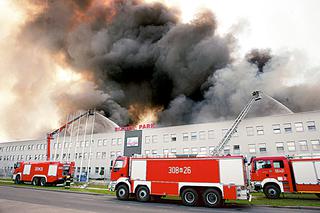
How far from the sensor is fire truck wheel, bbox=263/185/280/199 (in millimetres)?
16344

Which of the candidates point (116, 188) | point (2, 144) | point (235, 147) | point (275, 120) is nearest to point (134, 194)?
point (116, 188)

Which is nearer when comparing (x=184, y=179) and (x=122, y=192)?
(x=184, y=179)

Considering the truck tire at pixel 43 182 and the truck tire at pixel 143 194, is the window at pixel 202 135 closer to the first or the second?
the truck tire at pixel 43 182

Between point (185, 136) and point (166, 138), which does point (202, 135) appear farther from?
point (166, 138)

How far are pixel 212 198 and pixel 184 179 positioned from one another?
1.88 m

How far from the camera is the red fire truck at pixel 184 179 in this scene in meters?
12.5

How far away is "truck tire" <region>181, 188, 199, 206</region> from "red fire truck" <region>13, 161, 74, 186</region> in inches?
709

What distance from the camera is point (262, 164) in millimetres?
17922

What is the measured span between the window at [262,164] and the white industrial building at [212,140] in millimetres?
9759

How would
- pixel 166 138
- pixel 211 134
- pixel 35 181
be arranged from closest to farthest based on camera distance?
pixel 35 181 < pixel 211 134 < pixel 166 138

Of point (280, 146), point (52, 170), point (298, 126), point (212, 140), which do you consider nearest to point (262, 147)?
point (280, 146)

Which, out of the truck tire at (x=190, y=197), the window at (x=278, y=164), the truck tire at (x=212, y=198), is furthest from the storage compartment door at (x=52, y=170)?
the window at (x=278, y=164)

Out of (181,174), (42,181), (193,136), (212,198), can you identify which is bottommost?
(212,198)

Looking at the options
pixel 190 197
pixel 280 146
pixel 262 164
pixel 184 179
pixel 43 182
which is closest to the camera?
pixel 190 197
